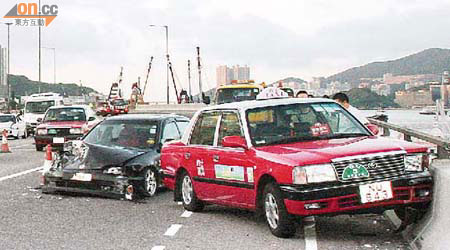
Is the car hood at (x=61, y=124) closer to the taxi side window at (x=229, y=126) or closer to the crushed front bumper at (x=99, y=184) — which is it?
the crushed front bumper at (x=99, y=184)

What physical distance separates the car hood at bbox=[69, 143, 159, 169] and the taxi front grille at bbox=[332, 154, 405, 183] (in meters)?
5.14

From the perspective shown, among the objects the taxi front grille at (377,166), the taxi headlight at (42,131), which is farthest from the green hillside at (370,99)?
the taxi front grille at (377,166)

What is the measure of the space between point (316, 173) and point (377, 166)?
67cm

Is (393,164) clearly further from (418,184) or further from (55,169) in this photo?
(55,169)

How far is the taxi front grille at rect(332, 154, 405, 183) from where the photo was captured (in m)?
8.32

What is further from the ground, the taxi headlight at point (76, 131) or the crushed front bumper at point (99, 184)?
the taxi headlight at point (76, 131)

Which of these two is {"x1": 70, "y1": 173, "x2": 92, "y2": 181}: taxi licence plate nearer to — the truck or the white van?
the truck

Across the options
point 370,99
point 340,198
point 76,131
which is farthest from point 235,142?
point 76,131

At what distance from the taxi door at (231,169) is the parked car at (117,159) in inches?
98.5

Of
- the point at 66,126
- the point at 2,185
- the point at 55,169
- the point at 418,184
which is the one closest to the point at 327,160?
the point at 418,184

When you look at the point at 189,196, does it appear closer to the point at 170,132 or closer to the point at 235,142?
the point at 235,142

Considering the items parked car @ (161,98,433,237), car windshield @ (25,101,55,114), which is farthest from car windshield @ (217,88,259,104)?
parked car @ (161,98,433,237)

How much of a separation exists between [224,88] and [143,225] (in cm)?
1981

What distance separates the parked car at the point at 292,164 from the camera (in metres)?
8.31
